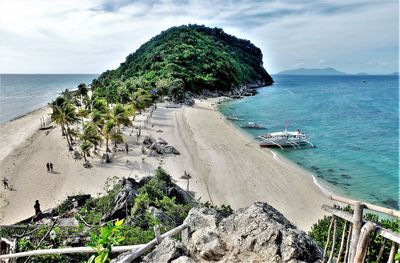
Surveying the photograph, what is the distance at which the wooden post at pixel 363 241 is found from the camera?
4.51 meters

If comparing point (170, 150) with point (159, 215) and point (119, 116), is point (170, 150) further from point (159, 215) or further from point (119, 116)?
point (159, 215)

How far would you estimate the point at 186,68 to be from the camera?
93.1m

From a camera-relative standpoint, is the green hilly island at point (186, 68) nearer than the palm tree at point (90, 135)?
No

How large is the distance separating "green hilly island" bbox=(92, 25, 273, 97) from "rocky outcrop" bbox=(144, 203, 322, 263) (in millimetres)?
49897

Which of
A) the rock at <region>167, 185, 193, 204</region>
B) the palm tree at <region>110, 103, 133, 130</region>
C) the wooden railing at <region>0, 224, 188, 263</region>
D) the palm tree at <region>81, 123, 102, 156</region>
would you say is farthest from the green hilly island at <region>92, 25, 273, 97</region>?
the wooden railing at <region>0, 224, 188, 263</region>

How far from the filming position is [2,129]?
50406mm

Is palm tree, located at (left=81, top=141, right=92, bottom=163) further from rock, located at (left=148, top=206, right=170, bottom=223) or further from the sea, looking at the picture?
the sea

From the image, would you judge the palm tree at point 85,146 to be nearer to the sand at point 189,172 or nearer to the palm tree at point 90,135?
the sand at point 189,172

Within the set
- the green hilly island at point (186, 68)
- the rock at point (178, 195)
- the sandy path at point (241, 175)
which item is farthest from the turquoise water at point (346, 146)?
the green hilly island at point (186, 68)

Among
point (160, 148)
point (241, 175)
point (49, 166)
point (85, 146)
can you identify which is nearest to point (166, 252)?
point (241, 175)

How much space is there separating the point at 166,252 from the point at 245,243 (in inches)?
61.1

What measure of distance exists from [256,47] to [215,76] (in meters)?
78.5

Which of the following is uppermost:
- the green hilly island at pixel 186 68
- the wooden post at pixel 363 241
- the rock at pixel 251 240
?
the green hilly island at pixel 186 68

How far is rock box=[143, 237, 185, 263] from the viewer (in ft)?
20.6
